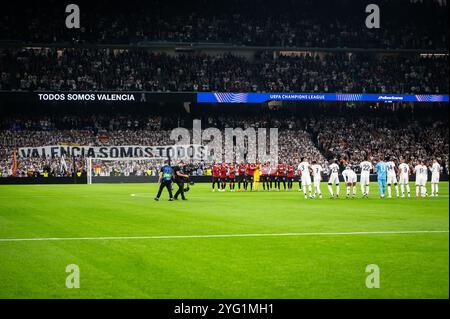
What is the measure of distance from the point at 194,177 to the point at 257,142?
902 cm

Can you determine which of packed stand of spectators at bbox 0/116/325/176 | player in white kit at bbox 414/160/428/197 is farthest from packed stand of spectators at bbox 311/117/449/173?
player in white kit at bbox 414/160/428/197

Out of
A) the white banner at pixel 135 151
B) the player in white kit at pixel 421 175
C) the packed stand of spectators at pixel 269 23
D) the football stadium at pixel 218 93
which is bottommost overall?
the player in white kit at pixel 421 175

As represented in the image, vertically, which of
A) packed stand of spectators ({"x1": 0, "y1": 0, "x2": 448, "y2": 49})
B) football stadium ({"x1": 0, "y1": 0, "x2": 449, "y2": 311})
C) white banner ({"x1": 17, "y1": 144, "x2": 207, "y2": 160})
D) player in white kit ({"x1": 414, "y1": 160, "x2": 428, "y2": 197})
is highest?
packed stand of spectators ({"x1": 0, "y1": 0, "x2": 448, "y2": 49})

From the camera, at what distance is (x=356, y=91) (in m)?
71.6

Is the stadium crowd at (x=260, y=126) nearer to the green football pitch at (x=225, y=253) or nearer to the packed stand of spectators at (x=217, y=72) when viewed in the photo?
the packed stand of spectators at (x=217, y=72)

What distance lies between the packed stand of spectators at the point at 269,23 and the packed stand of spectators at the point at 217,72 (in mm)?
1835

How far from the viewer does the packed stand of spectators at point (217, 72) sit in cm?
6719

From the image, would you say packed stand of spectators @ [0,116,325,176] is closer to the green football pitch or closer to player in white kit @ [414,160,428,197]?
player in white kit @ [414,160,428,197]

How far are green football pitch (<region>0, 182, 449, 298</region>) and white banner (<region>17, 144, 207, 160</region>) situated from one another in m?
35.4

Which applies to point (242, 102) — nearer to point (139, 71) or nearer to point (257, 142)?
point (257, 142)

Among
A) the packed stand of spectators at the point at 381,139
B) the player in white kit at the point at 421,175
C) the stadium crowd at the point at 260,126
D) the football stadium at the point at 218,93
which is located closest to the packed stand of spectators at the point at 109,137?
the stadium crowd at the point at 260,126

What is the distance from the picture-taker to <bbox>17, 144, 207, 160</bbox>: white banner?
6147 centimetres

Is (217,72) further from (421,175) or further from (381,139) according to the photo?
(421,175)

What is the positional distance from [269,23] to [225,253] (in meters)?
61.4
